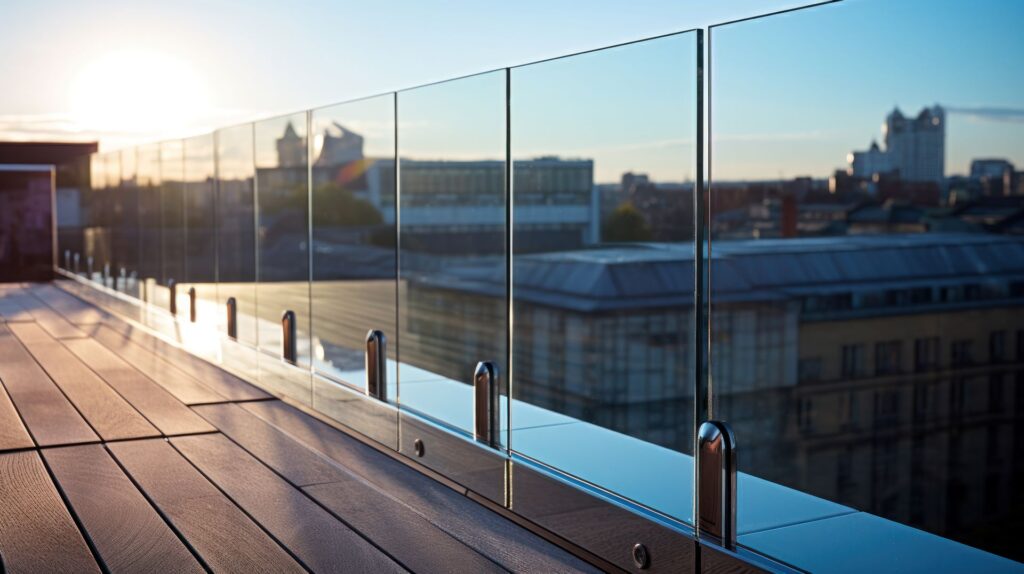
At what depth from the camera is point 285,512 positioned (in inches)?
117

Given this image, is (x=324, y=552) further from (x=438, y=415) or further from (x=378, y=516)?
(x=438, y=415)

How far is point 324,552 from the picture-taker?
263 cm

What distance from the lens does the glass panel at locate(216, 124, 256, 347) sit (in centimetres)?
528

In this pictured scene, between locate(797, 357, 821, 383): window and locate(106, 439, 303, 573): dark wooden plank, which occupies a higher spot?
locate(106, 439, 303, 573): dark wooden plank

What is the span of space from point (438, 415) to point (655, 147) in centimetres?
3967

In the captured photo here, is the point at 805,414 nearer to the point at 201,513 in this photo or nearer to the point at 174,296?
the point at 174,296

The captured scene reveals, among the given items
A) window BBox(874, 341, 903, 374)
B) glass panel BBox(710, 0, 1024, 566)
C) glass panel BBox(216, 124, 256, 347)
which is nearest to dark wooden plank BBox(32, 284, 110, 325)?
glass panel BBox(216, 124, 256, 347)

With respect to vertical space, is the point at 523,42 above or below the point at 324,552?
above

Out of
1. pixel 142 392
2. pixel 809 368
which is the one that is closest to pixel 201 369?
pixel 142 392

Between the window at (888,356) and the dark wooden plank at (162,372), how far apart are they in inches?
1529

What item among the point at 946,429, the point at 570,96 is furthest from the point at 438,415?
the point at 946,429

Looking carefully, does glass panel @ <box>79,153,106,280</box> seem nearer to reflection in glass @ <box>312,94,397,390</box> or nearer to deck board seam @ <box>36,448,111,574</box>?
reflection in glass @ <box>312,94,397,390</box>

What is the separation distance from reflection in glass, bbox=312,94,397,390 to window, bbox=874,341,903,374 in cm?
4008

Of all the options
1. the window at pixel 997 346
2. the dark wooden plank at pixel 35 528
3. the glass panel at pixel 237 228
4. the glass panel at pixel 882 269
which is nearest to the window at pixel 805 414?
the glass panel at pixel 882 269
